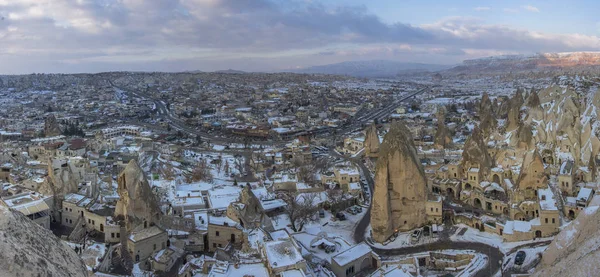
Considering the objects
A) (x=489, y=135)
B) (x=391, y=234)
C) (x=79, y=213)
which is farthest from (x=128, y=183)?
(x=489, y=135)

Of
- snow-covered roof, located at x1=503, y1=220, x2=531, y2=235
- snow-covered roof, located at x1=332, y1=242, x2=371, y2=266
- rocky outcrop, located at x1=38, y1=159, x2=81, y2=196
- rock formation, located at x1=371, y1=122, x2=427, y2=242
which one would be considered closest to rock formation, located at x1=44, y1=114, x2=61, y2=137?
rocky outcrop, located at x1=38, y1=159, x2=81, y2=196

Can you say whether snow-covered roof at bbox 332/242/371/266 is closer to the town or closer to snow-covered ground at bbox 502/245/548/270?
the town

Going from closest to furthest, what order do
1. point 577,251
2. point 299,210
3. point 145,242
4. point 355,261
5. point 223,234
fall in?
point 577,251
point 355,261
point 145,242
point 223,234
point 299,210

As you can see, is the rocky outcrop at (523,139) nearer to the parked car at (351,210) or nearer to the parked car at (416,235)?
the parked car at (351,210)

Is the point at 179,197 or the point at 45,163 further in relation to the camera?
the point at 45,163

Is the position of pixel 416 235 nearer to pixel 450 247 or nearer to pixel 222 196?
pixel 450 247

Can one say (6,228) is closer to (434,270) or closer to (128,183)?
(128,183)

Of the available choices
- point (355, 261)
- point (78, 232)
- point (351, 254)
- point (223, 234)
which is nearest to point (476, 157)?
point (351, 254)

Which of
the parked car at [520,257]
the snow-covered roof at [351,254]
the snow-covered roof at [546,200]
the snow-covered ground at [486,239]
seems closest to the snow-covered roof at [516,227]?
the snow-covered ground at [486,239]
